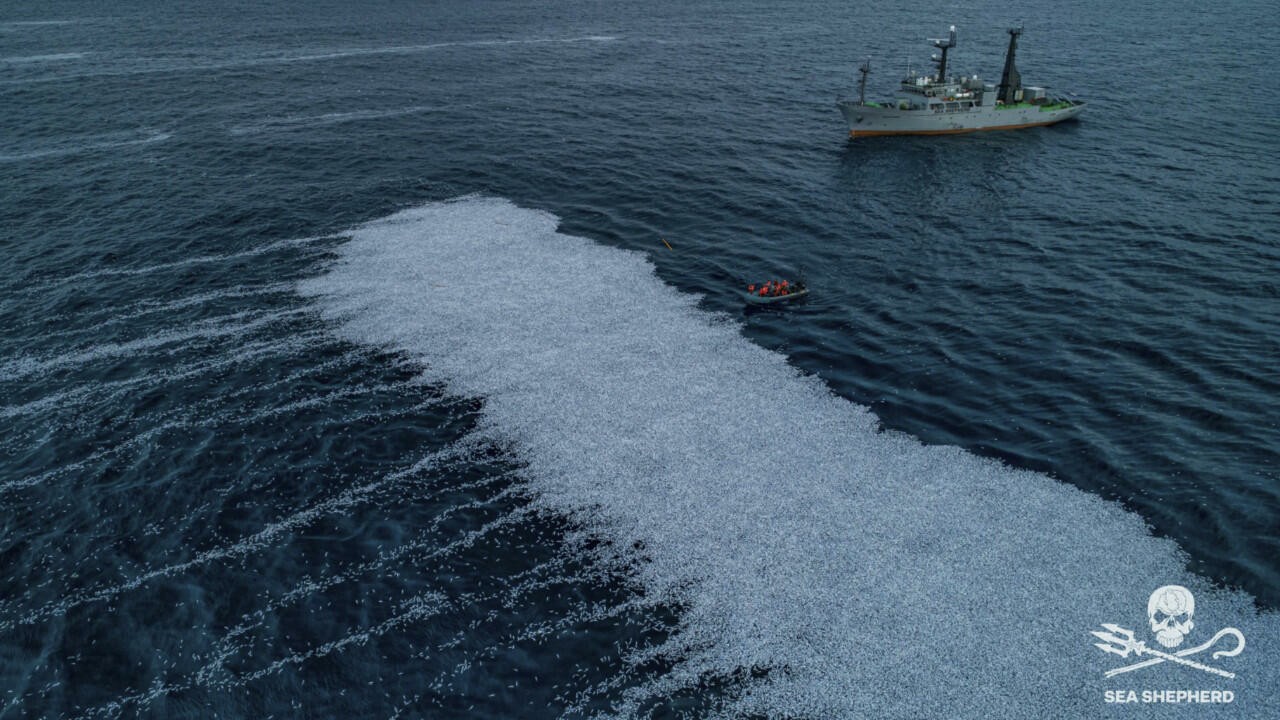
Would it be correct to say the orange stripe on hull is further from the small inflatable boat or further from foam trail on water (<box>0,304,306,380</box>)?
foam trail on water (<box>0,304,306,380</box>)

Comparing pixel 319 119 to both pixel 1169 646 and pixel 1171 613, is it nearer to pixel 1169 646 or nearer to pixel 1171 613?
pixel 1171 613

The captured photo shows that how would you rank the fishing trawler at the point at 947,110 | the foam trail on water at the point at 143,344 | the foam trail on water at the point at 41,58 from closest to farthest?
the foam trail on water at the point at 143,344 < the fishing trawler at the point at 947,110 < the foam trail on water at the point at 41,58

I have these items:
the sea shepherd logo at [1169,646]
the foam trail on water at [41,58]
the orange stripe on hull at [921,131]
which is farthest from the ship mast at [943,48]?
the foam trail on water at [41,58]

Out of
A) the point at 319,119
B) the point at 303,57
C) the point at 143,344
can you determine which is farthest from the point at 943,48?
the point at 303,57

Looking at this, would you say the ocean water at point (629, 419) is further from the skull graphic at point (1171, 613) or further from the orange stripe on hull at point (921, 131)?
the orange stripe on hull at point (921, 131)

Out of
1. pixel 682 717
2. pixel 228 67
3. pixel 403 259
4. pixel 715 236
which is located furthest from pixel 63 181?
pixel 682 717

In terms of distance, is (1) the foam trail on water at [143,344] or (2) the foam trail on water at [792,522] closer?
(2) the foam trail on water at [792,522]
